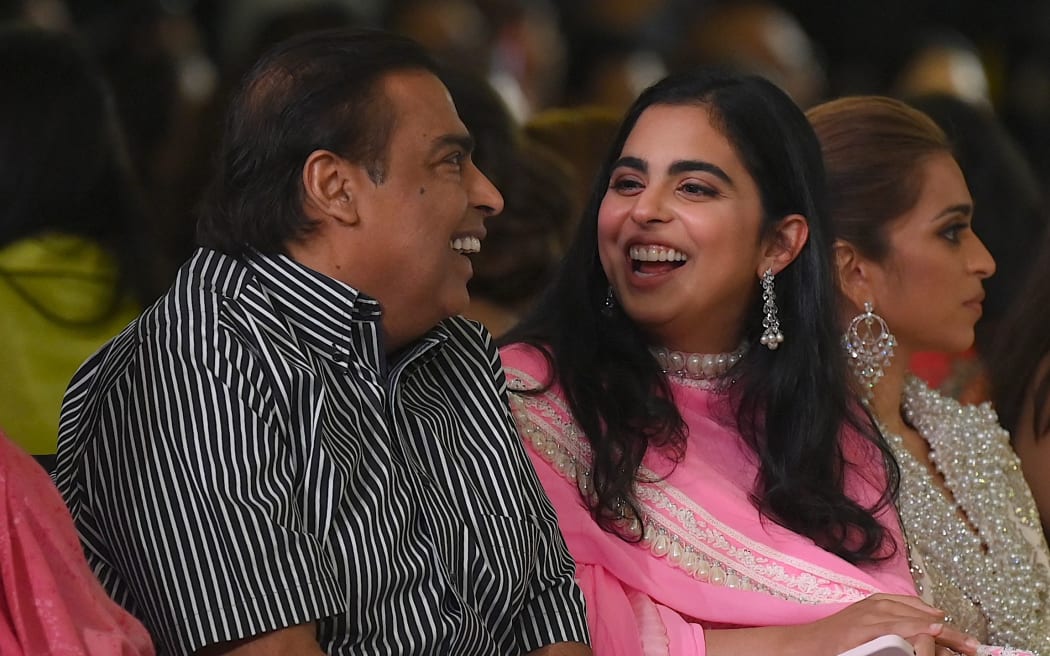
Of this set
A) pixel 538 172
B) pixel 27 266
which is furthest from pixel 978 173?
pixel 27 266

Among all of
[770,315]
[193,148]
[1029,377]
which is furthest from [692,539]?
[193,148]

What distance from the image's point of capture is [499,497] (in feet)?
6.57

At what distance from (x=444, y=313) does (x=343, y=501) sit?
0.97 feet

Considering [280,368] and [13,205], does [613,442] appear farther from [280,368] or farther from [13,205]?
[13,205]

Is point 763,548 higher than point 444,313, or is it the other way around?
point 444,313

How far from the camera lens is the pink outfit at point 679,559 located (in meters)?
2.27

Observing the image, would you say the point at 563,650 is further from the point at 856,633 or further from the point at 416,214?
the point at 416,214

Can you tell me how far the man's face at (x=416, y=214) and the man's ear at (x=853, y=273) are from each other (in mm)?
964

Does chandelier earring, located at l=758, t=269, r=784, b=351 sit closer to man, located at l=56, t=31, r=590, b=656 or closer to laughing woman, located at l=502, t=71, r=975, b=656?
laughing woman, located at l=502, t=71, r=975, b=656

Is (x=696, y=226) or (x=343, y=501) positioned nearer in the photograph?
(x=343, y=501)

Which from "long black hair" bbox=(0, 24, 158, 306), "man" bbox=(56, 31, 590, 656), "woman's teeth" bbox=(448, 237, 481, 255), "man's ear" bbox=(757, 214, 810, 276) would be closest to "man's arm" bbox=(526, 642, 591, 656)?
"man" bbox=(56, 31, 590, 656)

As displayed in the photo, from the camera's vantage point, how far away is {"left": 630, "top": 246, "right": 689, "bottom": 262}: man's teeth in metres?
2.40

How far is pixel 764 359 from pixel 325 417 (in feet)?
3.03

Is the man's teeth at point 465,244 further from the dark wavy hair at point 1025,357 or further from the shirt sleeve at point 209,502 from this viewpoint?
the dark wavy hair at point 1025,357
